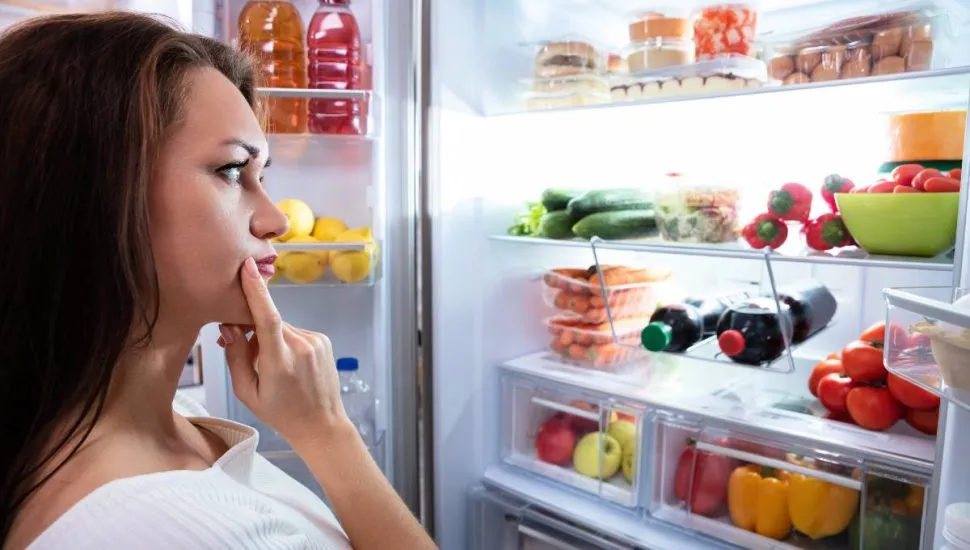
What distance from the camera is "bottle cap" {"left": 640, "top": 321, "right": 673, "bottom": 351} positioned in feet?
4.95

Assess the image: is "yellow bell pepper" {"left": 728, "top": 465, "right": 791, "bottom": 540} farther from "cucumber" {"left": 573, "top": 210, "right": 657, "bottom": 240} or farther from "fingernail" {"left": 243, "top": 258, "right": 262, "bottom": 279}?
"fingernail" {"left": 243, "top": 258, "right": 262, "bottom": 279}

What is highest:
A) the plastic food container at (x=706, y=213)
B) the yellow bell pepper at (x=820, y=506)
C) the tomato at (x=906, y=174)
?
the tomato at (x=906, y=174)

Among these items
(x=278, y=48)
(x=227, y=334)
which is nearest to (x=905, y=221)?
(x=227, y=334)

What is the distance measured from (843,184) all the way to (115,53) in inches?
48.3

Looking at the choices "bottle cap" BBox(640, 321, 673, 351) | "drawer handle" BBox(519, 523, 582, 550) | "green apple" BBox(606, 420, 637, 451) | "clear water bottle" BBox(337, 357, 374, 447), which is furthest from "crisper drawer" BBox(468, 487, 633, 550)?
"bottle cap" BBox(640, 321, 673, 351)

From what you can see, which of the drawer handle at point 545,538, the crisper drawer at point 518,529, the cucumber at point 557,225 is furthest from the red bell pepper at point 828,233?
the drawer handle at point 545,538

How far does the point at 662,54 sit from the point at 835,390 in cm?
77

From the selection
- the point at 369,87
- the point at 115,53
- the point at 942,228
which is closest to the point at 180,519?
the point at 115,53

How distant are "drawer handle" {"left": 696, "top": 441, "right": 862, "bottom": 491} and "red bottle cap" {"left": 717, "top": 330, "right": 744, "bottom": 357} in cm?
21

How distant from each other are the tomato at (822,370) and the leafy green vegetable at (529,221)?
2.32 ft

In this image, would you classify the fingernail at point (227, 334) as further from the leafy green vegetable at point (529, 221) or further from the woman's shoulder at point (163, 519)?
the leafy green vegetable at point (529, 221)

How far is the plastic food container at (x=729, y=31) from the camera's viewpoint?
142 cm

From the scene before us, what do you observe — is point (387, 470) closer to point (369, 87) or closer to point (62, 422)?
point (369, 87)

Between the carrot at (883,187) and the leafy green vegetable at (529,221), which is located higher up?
the carrot at (883,187)
